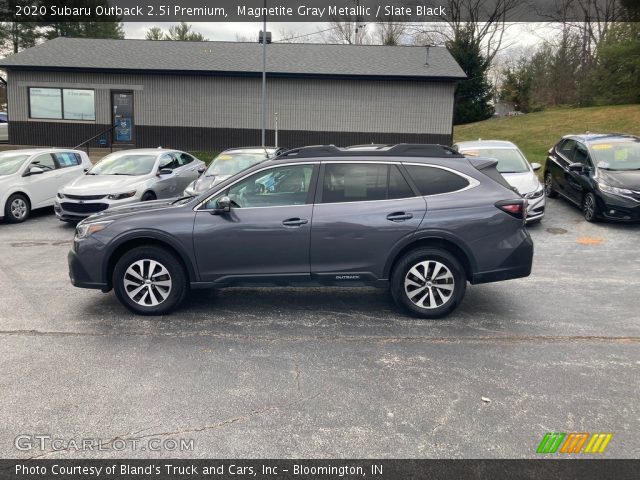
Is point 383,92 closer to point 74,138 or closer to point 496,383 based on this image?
point 74,138

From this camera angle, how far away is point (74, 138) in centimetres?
2289

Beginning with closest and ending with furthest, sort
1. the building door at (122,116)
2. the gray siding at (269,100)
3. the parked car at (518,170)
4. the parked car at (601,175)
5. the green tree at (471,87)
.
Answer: the parked car at (601,175), the parked car at (518,170), the gray siding at (269,100), the building door at (122,116), the green tree at (471,87)

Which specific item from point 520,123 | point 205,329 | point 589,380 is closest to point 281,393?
point 205,329

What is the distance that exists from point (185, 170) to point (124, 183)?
2.30 metres

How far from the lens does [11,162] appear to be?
39.0ft

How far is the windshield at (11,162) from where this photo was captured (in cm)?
1167

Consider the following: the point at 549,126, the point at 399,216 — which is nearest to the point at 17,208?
the point at 399,216

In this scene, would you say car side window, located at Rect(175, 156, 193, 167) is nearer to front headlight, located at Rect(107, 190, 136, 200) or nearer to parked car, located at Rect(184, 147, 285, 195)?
parked car, located at Rect(184, 147, 285, 195)

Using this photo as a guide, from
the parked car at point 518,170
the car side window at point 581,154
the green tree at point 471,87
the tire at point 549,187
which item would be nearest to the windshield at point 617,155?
the car side window at point 581,154

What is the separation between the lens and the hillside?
2317cm

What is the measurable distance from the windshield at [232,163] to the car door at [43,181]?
3.71 metres

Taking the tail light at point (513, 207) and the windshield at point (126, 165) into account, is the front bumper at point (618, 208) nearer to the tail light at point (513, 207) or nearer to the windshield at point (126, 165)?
the tail light at point (513, 207)

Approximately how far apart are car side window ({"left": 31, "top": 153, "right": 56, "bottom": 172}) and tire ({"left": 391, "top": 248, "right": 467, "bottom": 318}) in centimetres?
981

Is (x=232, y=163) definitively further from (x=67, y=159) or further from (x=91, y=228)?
(x=91, y=228)
